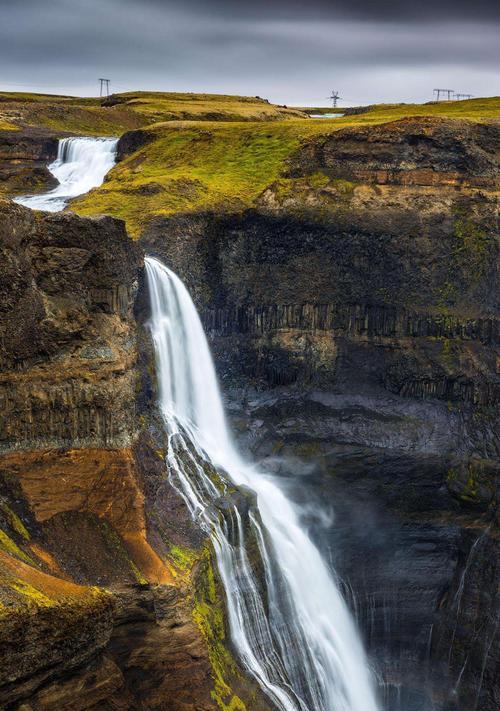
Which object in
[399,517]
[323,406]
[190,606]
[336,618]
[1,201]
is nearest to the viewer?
[1,201]

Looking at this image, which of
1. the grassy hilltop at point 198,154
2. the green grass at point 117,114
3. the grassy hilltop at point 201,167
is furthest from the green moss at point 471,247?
the green grass at point 117,114

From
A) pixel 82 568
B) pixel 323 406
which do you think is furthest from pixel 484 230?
pixel 82 568

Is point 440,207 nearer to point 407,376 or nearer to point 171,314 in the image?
point 407,376

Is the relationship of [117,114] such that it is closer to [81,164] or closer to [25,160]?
[81,164]

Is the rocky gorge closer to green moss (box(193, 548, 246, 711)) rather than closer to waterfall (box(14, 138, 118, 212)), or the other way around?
green moss (box(193, 548, 246, 711))

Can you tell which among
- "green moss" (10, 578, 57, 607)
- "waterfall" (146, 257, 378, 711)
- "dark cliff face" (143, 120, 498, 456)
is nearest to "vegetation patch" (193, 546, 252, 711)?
"waterfall" (146, 257, 378, 711)

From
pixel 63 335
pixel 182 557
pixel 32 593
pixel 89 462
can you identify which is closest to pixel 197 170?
pixel 63 335

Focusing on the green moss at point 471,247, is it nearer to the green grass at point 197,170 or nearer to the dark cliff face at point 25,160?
the green grass at point 197,170
